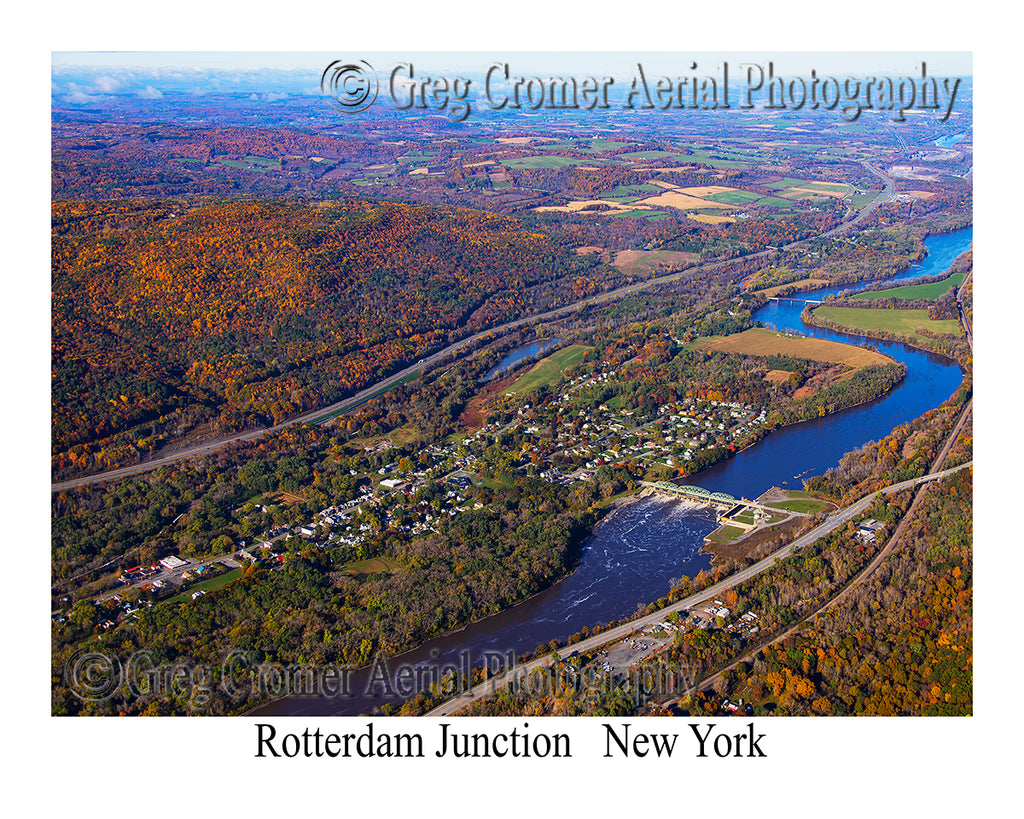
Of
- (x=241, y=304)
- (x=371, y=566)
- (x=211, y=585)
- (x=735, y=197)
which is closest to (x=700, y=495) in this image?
(x=371, y=566)

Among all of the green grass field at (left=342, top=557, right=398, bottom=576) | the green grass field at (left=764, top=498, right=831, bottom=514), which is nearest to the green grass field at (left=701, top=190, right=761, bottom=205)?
the green grass field at (left=764, top=498, right=831, bottom=514)

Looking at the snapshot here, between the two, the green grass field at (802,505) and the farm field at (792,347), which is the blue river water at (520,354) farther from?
the green grass field at (802,505)

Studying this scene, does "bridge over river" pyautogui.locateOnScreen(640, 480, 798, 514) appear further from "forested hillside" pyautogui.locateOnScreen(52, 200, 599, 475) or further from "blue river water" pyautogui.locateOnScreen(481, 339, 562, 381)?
"forested hillside" pyautogui.locateOnScreen(52, 200, 599, 475)

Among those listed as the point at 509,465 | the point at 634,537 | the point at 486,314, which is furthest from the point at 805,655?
the point at 486,314

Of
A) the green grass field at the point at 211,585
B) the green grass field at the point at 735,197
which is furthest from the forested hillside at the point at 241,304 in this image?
the green grass field at the point at 735,197

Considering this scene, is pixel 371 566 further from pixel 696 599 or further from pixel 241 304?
pixel 241 304
